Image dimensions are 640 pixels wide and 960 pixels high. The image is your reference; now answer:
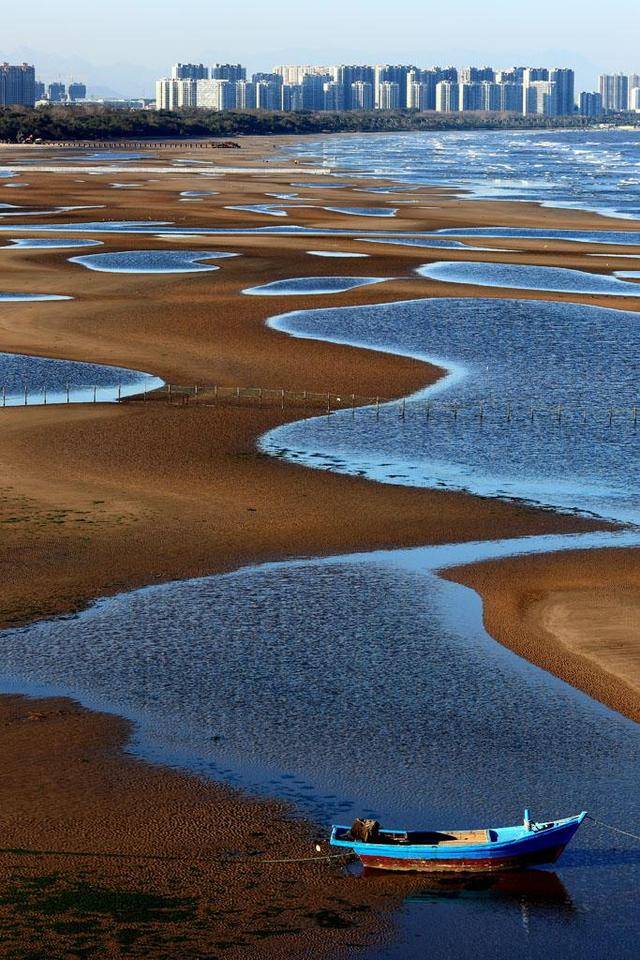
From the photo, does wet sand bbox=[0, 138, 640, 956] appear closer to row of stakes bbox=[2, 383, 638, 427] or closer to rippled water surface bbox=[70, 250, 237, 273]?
row of stakes bbox=[2, 383, 638, 427]

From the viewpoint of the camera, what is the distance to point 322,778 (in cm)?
1784

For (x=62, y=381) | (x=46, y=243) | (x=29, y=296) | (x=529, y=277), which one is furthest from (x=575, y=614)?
(x=46, y=243)

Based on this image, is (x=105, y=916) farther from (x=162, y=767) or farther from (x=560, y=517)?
(x=560, y=517)

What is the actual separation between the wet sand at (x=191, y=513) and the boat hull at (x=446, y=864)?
0.61m

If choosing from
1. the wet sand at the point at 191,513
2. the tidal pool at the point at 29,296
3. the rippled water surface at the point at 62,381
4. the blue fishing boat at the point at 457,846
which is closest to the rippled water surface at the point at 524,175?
the wet sand at the point at 191,513

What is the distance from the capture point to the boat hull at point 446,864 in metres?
15.5

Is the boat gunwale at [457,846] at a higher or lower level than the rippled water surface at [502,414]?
lower

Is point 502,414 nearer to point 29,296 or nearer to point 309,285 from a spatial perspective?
point 309,285

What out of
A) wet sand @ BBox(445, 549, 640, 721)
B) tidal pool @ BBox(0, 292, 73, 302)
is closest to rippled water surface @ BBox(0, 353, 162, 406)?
tidal pool @ BBox(0, 292, 73, 302)

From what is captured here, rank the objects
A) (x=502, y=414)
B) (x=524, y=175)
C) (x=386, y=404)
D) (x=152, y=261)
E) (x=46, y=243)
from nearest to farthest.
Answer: (x=502, y=414) < (x=386, y=404) < (x=152, y=261) < (x=46, y=243) < (x=524, y=175)

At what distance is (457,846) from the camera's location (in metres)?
15.5

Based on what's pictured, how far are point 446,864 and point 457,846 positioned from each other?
23 centimetres

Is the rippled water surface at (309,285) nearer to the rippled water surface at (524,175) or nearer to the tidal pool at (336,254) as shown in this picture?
the tidal pool at (336,254)

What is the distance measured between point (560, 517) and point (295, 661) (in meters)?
9.23
